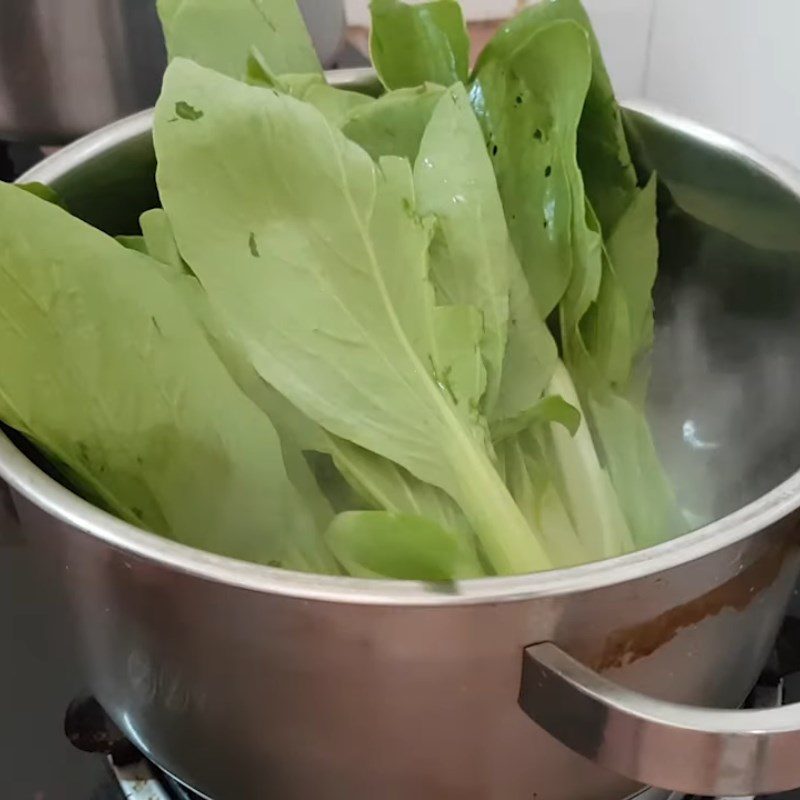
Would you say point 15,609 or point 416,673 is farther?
point 15,609

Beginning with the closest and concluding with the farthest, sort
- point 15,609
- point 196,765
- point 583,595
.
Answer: point 583,595, point 196,765, point 15,609

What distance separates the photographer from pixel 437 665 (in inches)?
12.7

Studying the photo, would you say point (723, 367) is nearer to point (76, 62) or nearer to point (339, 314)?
point (339, 314)

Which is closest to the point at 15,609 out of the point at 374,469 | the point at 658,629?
the point at 374,469

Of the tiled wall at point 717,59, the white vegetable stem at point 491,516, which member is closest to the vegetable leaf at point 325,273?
the white vegetable stem at point 491,516

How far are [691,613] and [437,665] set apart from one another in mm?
82

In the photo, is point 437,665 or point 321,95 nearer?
point 437,665

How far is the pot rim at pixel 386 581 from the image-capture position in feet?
0.98

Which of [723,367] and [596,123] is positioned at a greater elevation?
[596,123]

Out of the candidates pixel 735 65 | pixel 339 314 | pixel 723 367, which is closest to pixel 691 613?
pixel 339 314

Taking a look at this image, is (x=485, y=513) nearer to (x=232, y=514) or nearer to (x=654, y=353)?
(x=232, y=514)

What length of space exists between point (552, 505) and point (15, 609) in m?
0.25

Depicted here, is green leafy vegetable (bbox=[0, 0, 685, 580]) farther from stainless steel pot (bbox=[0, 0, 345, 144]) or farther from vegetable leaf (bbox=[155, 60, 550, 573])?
stainless steel pot (bbox=[0, 0, 345, 144])

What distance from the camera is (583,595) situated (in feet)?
1.00
